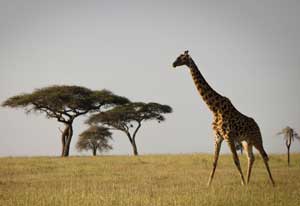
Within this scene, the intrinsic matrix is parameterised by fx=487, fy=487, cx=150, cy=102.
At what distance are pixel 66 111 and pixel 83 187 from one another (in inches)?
1120

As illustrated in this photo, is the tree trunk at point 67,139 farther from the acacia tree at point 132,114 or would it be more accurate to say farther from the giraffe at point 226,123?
the giraffe at point 226,123

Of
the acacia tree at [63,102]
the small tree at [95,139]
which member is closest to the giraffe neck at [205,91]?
the acacia tree at [63,102]

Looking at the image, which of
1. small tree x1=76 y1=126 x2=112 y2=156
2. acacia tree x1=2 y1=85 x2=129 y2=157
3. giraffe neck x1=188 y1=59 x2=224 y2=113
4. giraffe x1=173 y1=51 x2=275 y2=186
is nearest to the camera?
giraffe x1=173 y1=51 x2=275 y2=186

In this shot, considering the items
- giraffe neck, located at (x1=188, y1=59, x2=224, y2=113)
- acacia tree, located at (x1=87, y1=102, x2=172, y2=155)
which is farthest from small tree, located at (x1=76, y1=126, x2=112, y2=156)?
giraffe neck, located at (x1=188, y1=59, x2=224, y2=113)

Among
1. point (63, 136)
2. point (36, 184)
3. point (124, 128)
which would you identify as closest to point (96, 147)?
point (124, 128)

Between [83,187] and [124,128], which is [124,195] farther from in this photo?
[124,128]

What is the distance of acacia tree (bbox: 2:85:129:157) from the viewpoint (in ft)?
125

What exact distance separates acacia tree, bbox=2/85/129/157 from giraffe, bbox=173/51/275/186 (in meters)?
26.3

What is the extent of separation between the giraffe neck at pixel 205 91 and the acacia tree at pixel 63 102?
26246 mm

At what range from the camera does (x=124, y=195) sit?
31.0 feet

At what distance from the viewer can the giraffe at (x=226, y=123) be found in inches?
472

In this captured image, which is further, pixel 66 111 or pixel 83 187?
pixel 66 111

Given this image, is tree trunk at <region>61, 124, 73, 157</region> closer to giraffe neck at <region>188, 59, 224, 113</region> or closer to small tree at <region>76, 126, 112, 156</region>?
small tree at <region>76, 126, 112, 156</region>

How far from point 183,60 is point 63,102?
88.5 ft
